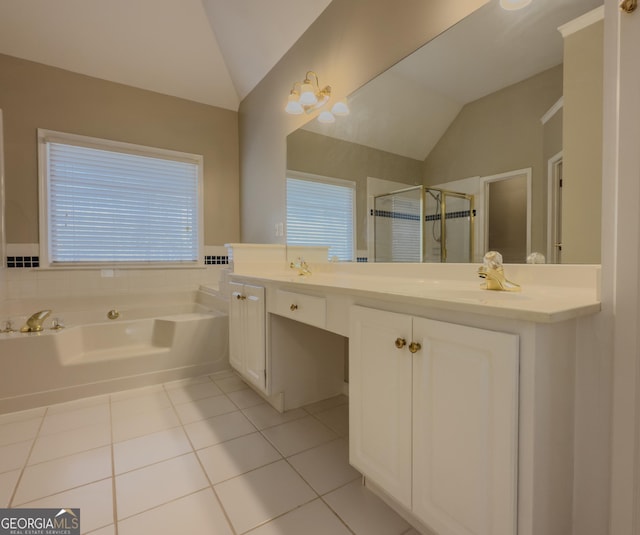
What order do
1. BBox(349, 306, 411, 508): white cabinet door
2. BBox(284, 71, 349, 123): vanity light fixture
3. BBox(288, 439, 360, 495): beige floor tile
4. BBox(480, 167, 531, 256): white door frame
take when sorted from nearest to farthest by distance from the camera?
1. BBox(349, 306, 411, 508): white cabinet door
2. BBox(480, 167, 531, 256): white door frame
3. BBox(288, 439, 360, 495): beige floor tile
4. BBox(284, 71, 349, 123): vanity light fixture

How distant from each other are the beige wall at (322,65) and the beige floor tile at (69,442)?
5.46ft

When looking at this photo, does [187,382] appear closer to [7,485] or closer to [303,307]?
[7,485]

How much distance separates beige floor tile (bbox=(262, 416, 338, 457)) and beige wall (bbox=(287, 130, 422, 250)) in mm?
1033

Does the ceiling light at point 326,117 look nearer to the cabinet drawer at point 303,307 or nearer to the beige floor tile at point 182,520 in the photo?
the cabinet drawer at point 303,307

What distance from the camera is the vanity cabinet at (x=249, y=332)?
1.78 metres

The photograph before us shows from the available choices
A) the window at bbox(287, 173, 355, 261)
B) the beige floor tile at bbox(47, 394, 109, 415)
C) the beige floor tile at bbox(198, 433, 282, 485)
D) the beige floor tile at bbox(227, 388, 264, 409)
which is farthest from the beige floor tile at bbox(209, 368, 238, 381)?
the window at bbox(287, 173, 355, 261)

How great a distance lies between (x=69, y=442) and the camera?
1567mm

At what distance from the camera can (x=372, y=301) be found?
1.06 metres

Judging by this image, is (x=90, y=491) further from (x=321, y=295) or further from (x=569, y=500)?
(x=569, y=500)

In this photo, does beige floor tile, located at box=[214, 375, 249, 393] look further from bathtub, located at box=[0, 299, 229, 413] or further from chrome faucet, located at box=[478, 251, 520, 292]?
chrome faucet, located at box=[478, 251, 520, 292]

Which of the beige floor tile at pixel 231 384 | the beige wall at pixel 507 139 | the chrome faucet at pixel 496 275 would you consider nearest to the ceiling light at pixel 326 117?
the beige wall at pixel 507 139

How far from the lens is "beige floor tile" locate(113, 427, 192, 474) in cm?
140

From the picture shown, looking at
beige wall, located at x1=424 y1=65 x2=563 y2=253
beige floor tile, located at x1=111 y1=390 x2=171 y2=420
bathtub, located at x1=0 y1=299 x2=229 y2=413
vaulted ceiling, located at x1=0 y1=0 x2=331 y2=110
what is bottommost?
beige floor tile, located at x1=111 y1=390 x2=171 y2=420

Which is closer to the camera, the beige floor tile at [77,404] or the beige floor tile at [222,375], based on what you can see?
the beige floor tile at [77,404]
